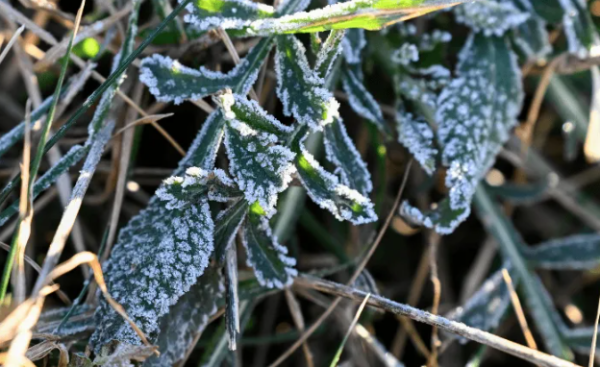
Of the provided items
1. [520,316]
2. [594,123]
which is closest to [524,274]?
[520,316]

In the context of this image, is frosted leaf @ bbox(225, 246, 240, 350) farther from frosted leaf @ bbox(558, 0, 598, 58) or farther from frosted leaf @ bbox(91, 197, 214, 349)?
frosted leaf @ bbox(558, 0, 598, 58)

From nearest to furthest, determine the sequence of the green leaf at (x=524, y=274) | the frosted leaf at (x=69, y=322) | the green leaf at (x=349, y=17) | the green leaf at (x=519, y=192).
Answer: the green leaf at (x=349, y=17), the frosted leaf at (x=69, y=322), the green leaf at (x=524, y=274), the green leaf at (x=519, y=192)

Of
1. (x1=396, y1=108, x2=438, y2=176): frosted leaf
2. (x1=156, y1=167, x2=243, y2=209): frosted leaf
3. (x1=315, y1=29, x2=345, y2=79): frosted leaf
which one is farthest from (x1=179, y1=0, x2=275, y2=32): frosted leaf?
(x1=396, y1=108, x2=438, y2=176): frosted leaf

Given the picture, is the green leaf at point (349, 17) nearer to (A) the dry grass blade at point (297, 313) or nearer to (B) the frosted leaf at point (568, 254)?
(A) the dry grass blade at point (297, 313)

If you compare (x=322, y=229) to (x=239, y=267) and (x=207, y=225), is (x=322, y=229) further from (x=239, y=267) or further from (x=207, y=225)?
(x=207, y=225)

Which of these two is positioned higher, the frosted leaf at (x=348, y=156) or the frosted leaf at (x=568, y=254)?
the frosted leaf at (x=348, y=156)

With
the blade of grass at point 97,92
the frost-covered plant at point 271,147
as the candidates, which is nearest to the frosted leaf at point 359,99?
the frost-covered plant at point 271,147

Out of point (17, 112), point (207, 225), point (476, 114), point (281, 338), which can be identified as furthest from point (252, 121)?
point (17, 112)
